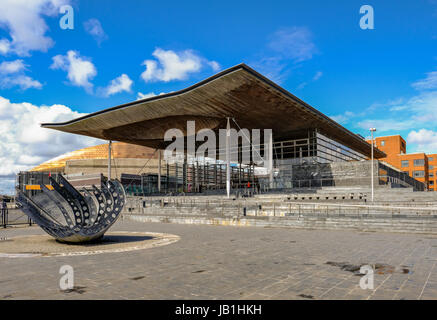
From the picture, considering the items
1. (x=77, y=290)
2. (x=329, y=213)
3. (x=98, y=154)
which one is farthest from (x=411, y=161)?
(x=77, y=290)

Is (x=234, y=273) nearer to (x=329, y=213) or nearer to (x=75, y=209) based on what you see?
(x=75, y=209)

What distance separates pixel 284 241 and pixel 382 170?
93.8 ft

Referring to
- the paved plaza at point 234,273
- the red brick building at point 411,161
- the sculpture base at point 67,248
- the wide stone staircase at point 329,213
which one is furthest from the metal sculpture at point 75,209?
the red brick building at point 411,161

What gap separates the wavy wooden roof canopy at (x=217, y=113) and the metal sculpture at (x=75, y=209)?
684 inches

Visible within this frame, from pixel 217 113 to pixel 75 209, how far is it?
27.3 m

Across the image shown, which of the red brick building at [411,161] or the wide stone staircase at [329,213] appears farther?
the red brick building at [411,161]

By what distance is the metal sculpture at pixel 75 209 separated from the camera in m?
11.9

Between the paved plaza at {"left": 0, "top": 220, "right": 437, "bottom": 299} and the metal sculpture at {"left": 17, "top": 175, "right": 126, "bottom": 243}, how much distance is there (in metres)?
2.60

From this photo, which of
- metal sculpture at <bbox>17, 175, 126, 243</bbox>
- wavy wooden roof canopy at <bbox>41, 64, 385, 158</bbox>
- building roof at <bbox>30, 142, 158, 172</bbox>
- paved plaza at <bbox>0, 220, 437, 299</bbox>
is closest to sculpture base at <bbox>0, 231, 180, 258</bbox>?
metal sculpture at <bbox>17, 175, 126, 243</bbox>

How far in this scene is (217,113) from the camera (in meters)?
38.3

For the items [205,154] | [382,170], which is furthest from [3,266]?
[205,154]

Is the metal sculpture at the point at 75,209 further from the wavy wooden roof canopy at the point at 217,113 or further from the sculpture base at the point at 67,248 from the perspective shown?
the wavy wooden roof canopy at the point at 217,113

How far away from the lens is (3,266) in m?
8.13
